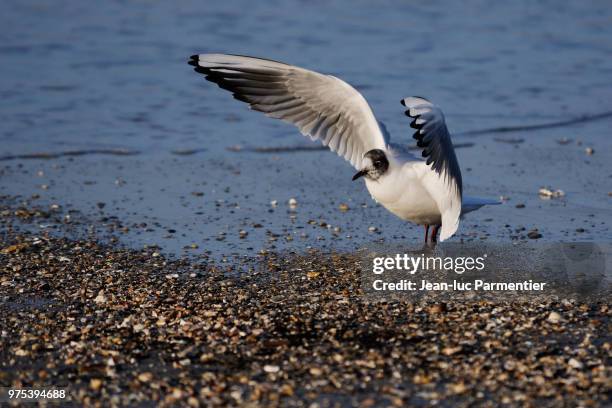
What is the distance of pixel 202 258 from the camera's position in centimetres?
713

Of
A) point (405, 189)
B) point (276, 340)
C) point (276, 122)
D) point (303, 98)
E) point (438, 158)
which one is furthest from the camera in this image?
point (276, 122)

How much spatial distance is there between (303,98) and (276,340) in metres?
2.55

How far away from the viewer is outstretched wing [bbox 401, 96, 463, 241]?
244 inches

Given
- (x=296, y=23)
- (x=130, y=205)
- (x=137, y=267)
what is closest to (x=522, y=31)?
(x=296, y=23)

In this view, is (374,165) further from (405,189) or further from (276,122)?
(276,122)

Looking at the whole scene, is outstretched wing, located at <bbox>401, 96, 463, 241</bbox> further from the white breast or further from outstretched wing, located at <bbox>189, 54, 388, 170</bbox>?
outstretched wing, located at <bbox>189, 54, 388, 170</bbox>

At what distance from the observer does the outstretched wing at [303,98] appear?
23.9ft

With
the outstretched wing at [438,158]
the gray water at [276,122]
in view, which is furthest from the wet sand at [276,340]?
the gray water at [276,122]

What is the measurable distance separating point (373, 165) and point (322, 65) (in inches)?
276

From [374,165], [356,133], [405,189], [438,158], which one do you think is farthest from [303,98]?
[438,158]

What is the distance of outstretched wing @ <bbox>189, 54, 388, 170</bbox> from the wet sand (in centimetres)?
107

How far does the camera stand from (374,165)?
702cm

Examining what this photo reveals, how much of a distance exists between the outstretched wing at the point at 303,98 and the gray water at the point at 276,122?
74cm

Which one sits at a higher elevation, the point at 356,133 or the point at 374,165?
the point at 356,133
